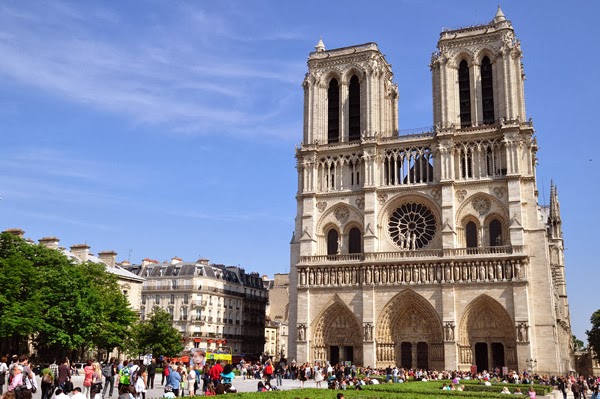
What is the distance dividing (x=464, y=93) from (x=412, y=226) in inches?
451

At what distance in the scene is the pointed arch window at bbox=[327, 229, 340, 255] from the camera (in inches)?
2062

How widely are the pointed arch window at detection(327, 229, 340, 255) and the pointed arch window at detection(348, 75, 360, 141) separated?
7.93m

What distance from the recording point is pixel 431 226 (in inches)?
1972

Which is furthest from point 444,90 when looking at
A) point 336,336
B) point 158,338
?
point 158,338

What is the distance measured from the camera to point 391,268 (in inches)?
1918

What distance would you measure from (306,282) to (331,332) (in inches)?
168

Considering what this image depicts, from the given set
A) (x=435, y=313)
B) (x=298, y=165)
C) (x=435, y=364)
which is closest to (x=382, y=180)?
(x=298, y=165)

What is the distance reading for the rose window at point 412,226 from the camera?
50.1 meters

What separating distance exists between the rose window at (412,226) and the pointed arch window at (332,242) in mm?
4390

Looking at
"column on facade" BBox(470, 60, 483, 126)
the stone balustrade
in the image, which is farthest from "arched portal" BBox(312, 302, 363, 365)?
"column on facade" BBox(470, 60, 483, 126)

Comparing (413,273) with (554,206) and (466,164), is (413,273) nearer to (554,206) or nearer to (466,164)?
(466,164)

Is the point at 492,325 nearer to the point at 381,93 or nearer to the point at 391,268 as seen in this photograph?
the point at 391,268

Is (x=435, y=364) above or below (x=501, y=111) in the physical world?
below

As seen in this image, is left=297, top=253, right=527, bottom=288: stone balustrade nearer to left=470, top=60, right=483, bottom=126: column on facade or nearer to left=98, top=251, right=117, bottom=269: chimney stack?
left=470, top=60, right=483, bottom=126: column on facade
